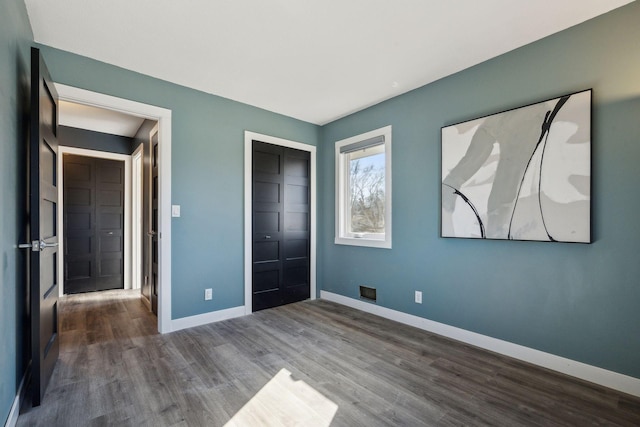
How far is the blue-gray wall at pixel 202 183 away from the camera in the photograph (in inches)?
116

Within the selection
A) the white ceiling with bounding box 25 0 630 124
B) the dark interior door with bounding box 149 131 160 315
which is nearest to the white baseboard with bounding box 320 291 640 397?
the white ceiling with bounding box 25 0 630 124

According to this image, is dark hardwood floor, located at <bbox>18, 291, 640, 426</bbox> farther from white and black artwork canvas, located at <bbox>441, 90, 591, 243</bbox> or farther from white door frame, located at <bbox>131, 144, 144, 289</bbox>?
white door frame, located at <bbox>131, 144, 144, 289</bbox>

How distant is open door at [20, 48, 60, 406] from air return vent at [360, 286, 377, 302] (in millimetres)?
2914

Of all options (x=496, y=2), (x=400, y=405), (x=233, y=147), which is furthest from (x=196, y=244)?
(x=496, y=2)

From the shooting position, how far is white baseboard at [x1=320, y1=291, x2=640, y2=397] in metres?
1.91

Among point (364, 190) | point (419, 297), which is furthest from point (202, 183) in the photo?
point (419, 297)

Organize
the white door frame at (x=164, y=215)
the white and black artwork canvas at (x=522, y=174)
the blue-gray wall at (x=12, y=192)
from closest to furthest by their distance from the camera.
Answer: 1. the blue-gray wall at (x=12, y=192)
2. the white and black artwork canvas at (x=522, y=174)
3. the white door frame at (x=164, y=215)

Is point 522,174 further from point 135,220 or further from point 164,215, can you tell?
point 135,220

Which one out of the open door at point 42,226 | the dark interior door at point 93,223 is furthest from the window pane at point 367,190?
the dark interior door at point 93,223

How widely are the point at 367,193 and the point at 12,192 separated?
3.16 metres

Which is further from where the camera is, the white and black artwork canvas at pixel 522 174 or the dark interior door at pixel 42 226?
the white and black artwork canvas at pixel 522 174

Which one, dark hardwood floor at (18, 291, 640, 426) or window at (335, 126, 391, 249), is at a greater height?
window at (335, 126, 391, 249)

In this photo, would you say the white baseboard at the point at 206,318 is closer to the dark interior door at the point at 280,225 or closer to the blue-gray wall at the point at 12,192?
the dark interior door at the point at 280,225

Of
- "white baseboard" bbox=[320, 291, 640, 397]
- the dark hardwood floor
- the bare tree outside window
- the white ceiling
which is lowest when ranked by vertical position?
the dark hardwood floor
